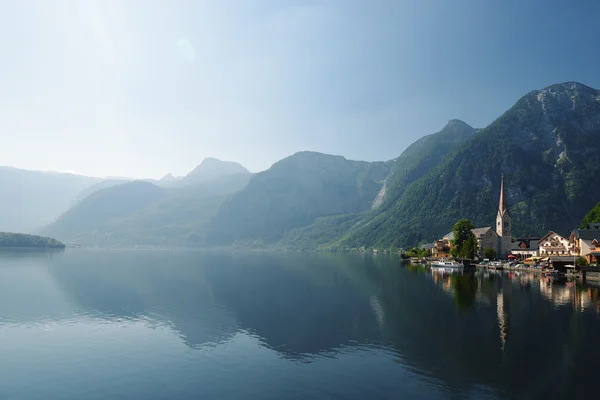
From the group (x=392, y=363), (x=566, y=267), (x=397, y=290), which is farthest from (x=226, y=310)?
(x=566, y=267)

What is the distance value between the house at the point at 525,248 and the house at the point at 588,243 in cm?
3673

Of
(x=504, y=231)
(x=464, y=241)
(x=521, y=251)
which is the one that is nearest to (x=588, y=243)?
(x=464, y=241)

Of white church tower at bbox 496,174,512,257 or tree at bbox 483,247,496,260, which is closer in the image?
tree at bbox 483,247,496,260

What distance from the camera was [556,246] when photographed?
154 metres

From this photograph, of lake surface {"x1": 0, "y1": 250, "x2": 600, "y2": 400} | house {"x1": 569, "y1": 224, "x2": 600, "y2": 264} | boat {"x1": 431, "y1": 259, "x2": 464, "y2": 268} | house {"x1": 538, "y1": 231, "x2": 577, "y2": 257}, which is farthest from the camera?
house {"x1": 538, "y1": 231, "x2": 577, "y2": 257}

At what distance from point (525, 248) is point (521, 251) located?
3.65m

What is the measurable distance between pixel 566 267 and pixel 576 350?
99.3 meters

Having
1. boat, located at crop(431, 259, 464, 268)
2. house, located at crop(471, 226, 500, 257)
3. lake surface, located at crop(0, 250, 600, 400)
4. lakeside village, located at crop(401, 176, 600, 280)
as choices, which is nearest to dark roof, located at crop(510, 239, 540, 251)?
lakeside village, located at crop(401, 176, 600, 280)

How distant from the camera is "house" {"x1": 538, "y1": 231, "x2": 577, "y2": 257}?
147000mm

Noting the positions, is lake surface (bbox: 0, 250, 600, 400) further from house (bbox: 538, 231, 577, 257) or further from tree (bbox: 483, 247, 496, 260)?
tree (bbox: 483, 247, 496, 260)

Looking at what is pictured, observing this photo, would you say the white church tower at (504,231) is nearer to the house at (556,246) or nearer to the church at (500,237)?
the church at (500,237)

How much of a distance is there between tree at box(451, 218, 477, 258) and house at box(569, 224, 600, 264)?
36.3 m

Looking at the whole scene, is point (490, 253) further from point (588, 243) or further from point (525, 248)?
point (588, 243)

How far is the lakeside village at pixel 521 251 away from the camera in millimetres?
119613
